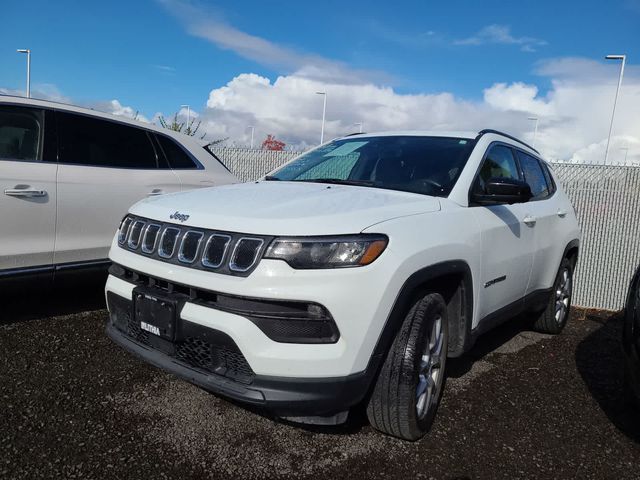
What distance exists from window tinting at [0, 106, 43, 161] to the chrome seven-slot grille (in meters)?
1.76

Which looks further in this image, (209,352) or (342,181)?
(342,181)

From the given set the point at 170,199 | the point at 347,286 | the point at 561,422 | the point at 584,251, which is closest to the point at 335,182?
the point at 170,199

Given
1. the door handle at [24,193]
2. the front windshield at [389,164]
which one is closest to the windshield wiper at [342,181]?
the front windshield at [389,164]

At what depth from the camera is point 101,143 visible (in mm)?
4367

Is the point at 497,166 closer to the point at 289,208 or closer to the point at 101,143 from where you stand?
the point at 289,208

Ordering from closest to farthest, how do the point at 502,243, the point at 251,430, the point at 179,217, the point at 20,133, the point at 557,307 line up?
1. the point at 179,217
2. the point at 251,430
3. the point at 502,243
4. the point at 20,133
5. the point at 557,307

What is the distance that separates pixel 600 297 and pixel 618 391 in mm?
3548

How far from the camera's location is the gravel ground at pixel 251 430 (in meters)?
2.39

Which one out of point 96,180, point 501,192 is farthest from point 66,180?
point 501,192

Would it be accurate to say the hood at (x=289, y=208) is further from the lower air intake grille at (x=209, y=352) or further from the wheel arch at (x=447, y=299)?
the lower air intake grille at (x=209, y=352)

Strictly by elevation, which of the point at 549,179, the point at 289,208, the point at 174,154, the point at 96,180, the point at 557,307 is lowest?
the point at 557,307

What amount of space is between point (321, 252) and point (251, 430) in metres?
1.17

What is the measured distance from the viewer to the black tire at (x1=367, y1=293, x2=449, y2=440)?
2420 mm

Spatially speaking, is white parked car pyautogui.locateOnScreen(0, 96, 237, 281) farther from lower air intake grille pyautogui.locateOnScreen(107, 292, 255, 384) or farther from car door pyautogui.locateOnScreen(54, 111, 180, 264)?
lower air intake grille pyautogui.locateOnScreen(107, 292, 255, 384)
